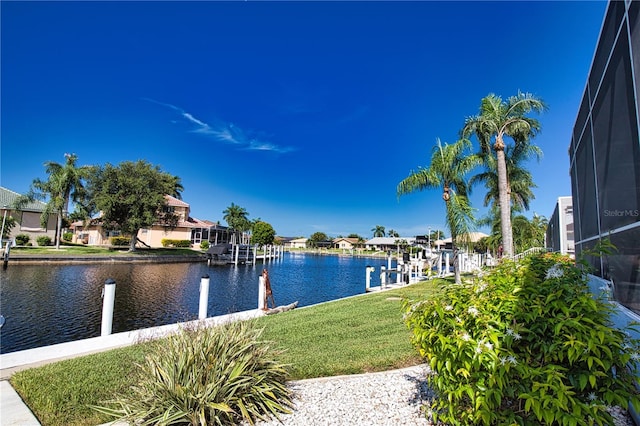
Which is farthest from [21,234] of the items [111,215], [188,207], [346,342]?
[346,342]

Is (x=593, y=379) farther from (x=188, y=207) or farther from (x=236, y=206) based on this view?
(x=236, y=206)

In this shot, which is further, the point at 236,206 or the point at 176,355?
the point at 236,206

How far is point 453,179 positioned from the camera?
15016 mm

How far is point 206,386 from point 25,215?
1963 inches

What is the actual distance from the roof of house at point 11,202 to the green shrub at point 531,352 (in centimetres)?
4978

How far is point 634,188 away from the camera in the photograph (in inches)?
133

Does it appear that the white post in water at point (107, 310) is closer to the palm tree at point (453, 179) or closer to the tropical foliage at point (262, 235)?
the palm tree at point (453, 179)

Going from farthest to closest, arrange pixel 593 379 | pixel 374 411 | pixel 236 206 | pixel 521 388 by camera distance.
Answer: pixel 236 206
pixel 374 411
pixel 521 388
pixel 593 379

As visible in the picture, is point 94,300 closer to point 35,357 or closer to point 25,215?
point 35,357

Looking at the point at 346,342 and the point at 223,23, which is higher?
the point at 223,23

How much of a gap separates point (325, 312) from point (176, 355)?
6702mm

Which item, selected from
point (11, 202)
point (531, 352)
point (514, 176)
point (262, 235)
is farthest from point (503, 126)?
point (262, 235)

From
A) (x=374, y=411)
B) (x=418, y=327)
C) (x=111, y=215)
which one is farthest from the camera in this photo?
(x=111, y=215)

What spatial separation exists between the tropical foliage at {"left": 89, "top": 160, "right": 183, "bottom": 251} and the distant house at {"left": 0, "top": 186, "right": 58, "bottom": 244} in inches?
379
